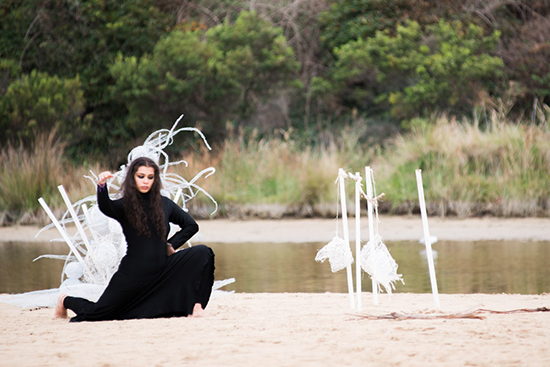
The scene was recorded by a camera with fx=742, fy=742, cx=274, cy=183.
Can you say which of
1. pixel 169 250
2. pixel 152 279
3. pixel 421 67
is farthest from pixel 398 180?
pixel 152 279

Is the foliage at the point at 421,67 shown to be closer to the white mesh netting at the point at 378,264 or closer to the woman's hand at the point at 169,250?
the white mesh netting at the point at 378,264

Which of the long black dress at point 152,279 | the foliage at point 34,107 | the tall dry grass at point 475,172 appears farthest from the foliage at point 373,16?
the long black dress at point 152,279

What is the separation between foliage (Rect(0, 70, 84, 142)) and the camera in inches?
621

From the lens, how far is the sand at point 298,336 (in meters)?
3.73

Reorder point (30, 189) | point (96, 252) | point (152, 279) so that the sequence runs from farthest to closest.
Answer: point (30, 189) → point (96, 252) → point (152, 279)

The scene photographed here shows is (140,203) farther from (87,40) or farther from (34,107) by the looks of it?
→ (87,40)

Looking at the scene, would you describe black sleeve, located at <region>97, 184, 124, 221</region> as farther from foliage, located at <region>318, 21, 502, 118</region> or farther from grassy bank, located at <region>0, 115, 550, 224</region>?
foliage, located at <region>318, 21, 502, 118</region>

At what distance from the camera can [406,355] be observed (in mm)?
3730

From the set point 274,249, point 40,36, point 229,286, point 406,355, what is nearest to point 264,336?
point 406,355

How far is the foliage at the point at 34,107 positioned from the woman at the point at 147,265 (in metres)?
11.1

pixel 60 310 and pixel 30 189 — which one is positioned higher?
pixel 30 189

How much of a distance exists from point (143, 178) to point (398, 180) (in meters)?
8.19

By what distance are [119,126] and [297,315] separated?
1498 centimetres

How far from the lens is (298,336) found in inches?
166
